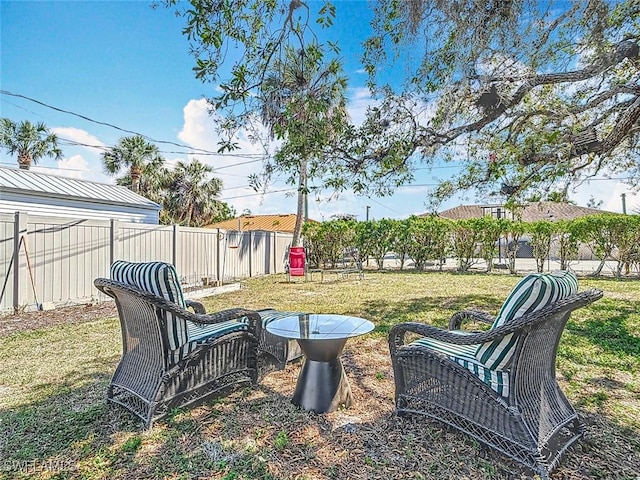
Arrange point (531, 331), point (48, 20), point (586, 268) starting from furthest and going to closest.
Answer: point (586, 268), point (48, 20), point (531, 331)

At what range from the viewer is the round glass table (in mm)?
2672

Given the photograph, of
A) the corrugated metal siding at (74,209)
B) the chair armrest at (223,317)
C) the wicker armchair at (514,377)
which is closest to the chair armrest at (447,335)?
the wicker armchair at (514,377)

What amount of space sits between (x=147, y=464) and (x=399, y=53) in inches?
197

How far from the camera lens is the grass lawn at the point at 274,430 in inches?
80.2

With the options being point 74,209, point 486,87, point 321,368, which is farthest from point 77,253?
point 486,87

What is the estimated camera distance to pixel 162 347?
97.4 inches

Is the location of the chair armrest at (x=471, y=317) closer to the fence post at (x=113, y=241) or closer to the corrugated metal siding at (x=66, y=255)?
the corrugated metal siding at (x=66, y=255)

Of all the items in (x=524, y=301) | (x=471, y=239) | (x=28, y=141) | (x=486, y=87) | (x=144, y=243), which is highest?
(x=28, y=141)

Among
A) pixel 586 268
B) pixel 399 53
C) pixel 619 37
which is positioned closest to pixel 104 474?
pixel 399 53

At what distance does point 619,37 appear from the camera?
188 inches

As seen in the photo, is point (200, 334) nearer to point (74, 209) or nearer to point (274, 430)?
point (274, 430)

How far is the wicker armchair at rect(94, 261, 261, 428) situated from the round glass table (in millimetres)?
465

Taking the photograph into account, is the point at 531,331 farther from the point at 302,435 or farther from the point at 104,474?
the point at 104,474

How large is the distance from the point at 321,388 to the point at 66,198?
11211mm
